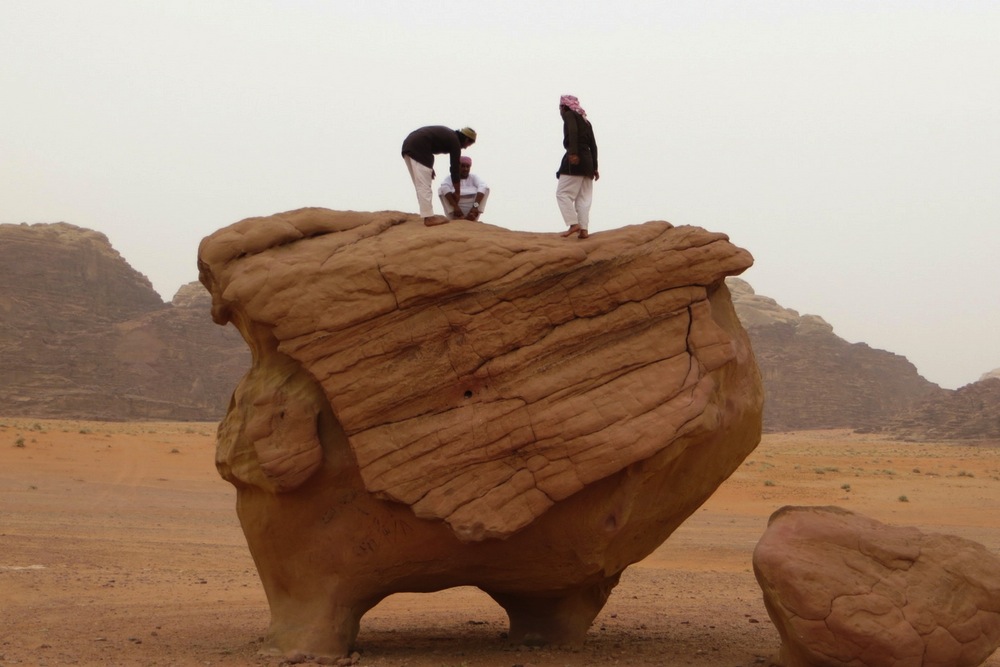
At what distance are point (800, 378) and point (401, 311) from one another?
113 meters

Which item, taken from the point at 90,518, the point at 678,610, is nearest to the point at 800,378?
the point at 90,518

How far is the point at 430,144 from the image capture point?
981 centimetres

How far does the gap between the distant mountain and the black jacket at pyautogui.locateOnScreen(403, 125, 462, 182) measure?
7784 cm

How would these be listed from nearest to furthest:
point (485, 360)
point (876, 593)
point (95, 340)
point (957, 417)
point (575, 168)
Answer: point (876, 593) → point (485, 360) → point (575, 168) → point (957, 417) → point (95, 340)

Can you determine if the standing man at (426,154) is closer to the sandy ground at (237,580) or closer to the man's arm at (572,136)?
the man's arm at (572,136)

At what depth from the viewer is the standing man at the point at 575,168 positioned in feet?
31.6

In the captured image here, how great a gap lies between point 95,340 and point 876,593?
108m

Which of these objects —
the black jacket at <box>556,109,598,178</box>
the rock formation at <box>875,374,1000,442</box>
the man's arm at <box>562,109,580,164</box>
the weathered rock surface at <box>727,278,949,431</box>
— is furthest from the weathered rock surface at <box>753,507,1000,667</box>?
the weathered rock surface at <box>727,278,949,431</box>

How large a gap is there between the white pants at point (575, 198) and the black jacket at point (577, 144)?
0.06 meters

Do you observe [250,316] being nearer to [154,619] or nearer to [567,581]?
[567,581]

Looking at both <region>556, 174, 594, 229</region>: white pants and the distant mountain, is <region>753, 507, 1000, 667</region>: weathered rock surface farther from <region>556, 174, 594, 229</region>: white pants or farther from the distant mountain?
the distant mountain

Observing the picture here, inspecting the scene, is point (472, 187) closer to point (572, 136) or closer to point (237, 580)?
point (572, 136)

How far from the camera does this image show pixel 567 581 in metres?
9.32

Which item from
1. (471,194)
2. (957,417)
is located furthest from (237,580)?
(957,417)
